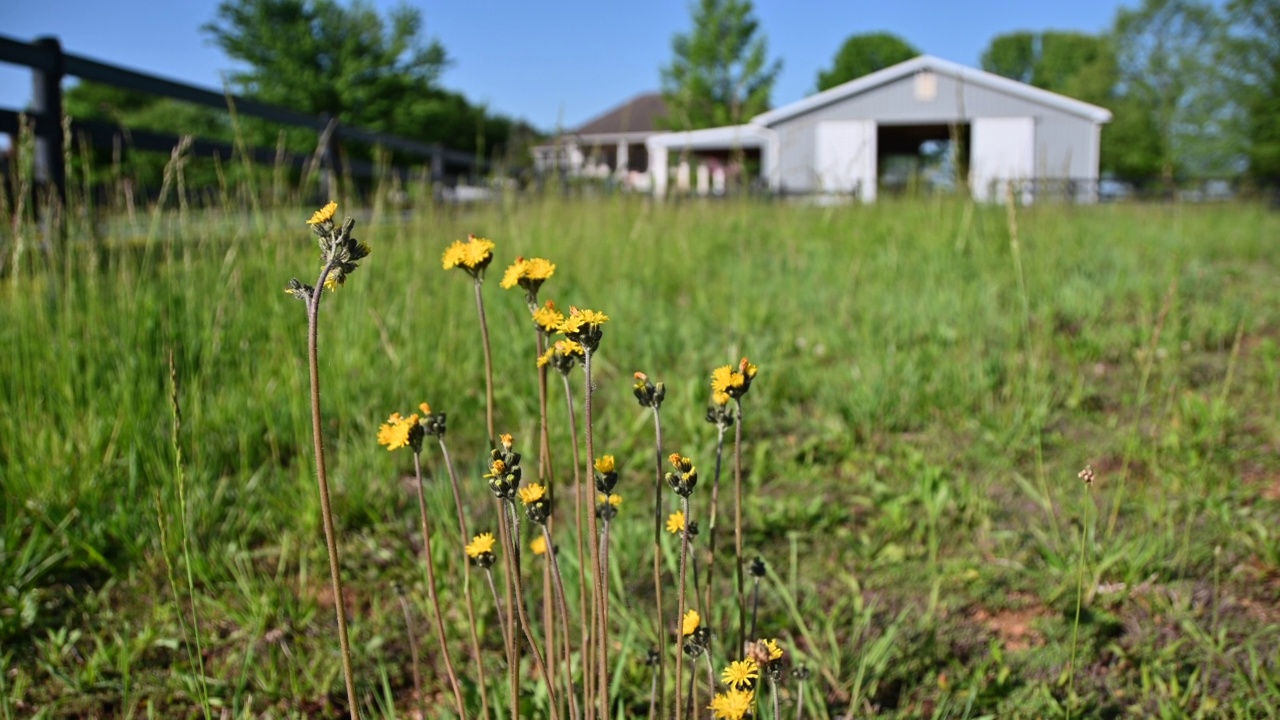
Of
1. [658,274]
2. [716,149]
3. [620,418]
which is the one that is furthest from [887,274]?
[716,149]

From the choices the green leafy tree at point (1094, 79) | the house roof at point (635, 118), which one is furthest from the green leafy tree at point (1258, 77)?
the house roof at point (635, 118)

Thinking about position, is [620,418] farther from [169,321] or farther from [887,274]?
[887,274]

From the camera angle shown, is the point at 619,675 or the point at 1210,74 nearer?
the point at 619,675

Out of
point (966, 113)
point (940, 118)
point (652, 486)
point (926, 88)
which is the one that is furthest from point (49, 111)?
point (966, 113)

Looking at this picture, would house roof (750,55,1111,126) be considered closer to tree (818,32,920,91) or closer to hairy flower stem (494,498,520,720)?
tree (818,32,920,91)

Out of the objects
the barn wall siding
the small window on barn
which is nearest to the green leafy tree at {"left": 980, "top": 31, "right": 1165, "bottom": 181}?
the barn wall siding

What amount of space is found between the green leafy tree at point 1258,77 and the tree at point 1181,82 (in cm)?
41

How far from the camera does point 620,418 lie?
2.21 metres

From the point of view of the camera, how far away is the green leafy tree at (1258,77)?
2075 cm

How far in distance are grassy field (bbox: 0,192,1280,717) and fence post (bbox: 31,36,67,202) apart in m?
1.01

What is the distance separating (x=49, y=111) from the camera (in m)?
3.53

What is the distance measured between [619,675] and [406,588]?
543 mm

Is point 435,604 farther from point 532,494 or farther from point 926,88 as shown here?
point 926,88

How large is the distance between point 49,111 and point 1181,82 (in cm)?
3316
